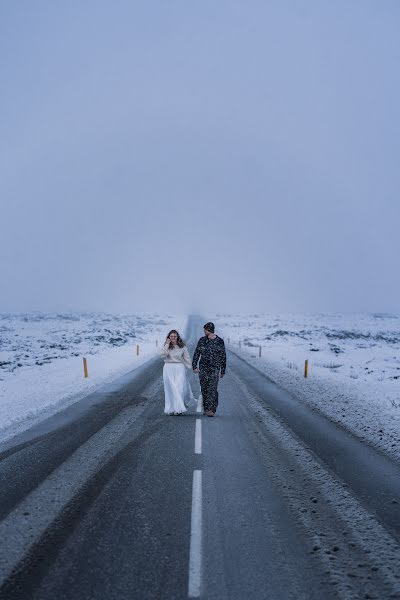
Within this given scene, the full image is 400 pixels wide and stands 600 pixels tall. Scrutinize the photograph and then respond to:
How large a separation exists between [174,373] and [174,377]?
0.36 ft

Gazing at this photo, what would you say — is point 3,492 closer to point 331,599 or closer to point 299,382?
point 331,599

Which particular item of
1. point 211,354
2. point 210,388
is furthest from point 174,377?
point 211,354

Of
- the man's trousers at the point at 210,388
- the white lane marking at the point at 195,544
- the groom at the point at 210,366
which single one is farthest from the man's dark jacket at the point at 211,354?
the white lane marking at the point at 195,544

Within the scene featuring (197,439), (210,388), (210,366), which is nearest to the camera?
(197,439)

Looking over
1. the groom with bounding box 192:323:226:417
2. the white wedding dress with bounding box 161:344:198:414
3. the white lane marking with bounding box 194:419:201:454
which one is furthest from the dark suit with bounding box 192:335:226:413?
the white lane marking with bounding box 194:419:201:454

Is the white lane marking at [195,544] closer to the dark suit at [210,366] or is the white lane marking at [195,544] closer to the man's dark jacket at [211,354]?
the dark suit at [210,366]

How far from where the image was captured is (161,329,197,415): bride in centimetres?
960

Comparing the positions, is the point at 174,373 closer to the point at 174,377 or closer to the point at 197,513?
the point at 174,377

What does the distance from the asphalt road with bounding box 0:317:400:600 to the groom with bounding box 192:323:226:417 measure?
45.9 inches

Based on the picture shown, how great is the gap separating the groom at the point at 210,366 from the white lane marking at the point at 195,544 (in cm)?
401

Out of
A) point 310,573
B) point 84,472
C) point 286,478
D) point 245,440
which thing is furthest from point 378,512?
point 84,472

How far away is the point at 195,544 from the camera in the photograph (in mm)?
3908

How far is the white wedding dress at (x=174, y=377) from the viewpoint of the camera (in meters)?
9.61

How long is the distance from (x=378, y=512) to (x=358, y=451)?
2.46 metres
